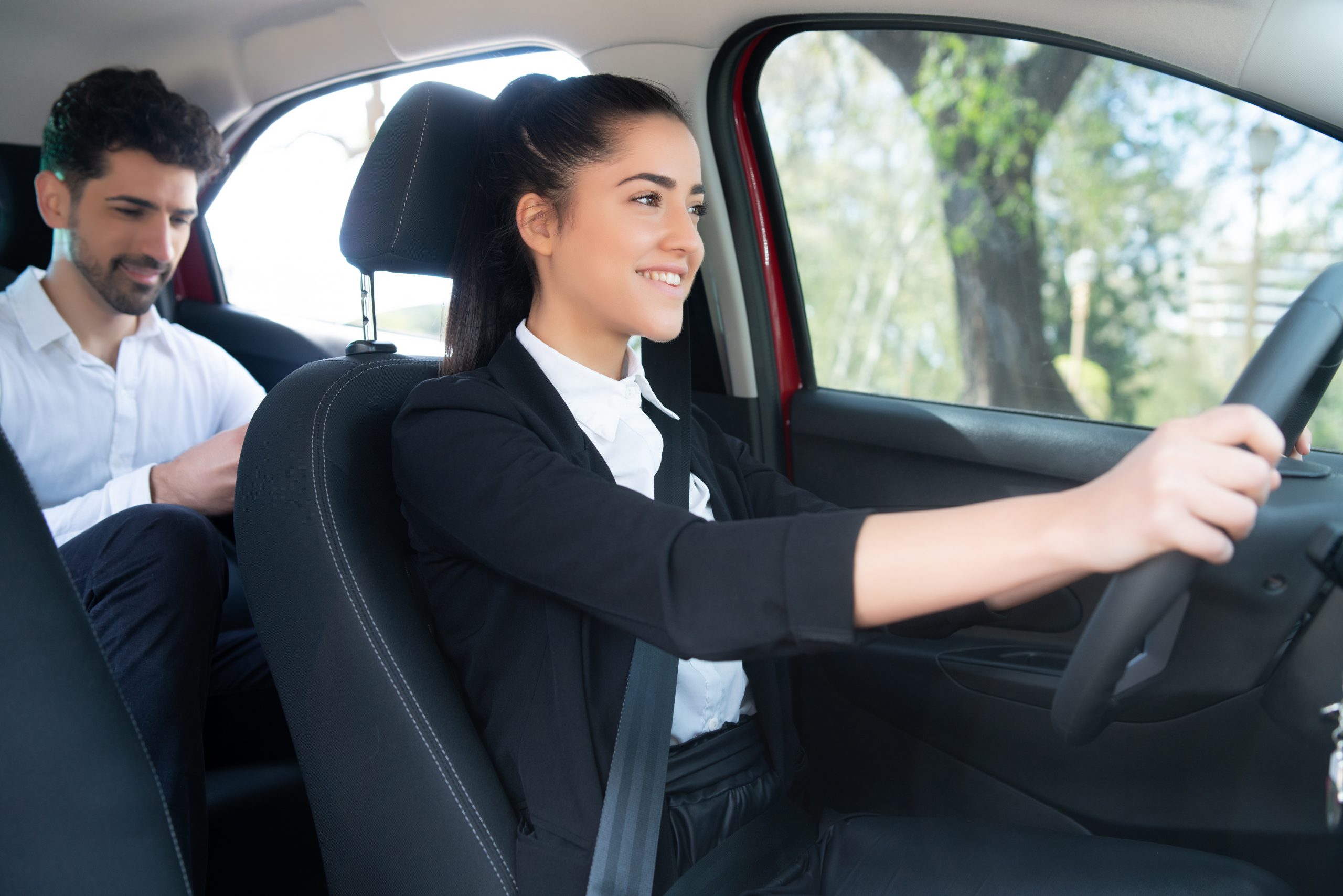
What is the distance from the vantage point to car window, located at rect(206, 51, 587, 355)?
234 centimetres

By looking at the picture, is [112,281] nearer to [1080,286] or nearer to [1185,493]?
[1185,493]

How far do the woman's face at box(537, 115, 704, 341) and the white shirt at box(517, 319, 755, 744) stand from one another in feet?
0.25

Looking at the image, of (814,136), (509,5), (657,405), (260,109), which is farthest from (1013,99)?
(260,109)

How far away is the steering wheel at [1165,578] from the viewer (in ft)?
2.51

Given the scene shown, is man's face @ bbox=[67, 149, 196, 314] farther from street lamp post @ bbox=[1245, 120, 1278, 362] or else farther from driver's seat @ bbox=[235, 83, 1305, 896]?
street lamp post @ bbox=[1245, 120, 1278, 362]

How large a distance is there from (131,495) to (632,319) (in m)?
0.98

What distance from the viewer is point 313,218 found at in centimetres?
262

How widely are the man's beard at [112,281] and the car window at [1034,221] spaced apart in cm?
130

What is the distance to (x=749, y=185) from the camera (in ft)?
6.25

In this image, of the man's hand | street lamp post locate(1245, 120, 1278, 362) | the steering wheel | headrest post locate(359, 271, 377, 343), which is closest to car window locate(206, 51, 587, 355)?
the man's hand

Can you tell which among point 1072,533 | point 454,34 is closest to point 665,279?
point 1072,533

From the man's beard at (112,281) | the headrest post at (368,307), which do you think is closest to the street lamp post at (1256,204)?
the headrest post at (368,307)

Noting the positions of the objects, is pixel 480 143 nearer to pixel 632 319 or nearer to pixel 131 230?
pixel 632 319

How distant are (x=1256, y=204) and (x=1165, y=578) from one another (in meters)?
1.41
